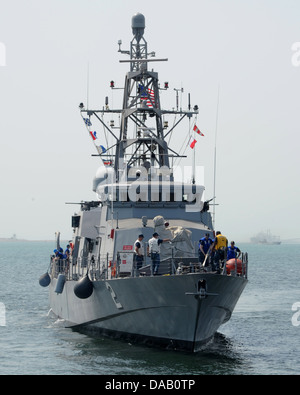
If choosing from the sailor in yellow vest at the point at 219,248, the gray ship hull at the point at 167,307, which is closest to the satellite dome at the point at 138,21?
the gray ship hull at the point at 167,307

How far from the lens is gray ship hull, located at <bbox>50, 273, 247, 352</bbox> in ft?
65.7

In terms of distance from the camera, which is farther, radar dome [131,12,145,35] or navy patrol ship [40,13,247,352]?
radar dome [131,12,145,35]

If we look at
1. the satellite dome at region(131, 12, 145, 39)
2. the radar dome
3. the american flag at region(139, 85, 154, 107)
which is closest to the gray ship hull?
the american flag at region(139, 85, 154, 107)

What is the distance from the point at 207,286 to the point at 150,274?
6.41 feet

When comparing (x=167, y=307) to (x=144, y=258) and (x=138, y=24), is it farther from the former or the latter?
(x=138, y=24)

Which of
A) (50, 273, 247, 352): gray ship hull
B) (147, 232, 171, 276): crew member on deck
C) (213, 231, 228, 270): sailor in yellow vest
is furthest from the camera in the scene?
(213, 231, 228, 270): sailor in yellow vest

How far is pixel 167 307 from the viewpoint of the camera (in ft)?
67.2

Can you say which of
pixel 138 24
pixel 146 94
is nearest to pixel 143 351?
pixel 146 94

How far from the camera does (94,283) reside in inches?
900

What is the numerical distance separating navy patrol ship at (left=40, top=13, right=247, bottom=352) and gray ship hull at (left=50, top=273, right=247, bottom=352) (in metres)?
0.03

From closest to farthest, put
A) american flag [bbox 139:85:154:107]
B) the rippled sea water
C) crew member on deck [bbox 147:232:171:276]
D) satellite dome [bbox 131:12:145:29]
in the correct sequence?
the rippled sea water → crew member on deck [bbox 147:232:171:276] → american flag [bbox 139:85:154:107] → satellite dome [bbox 131:12:145:29]

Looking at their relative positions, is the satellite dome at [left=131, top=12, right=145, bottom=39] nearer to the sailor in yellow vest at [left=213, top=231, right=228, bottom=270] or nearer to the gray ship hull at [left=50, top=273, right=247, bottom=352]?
the gray ship hull at [left=50, top=273, right=247, bottom=352]

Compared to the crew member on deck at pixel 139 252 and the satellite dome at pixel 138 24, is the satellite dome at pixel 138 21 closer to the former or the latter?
the satellite dome at pixel 138 24
